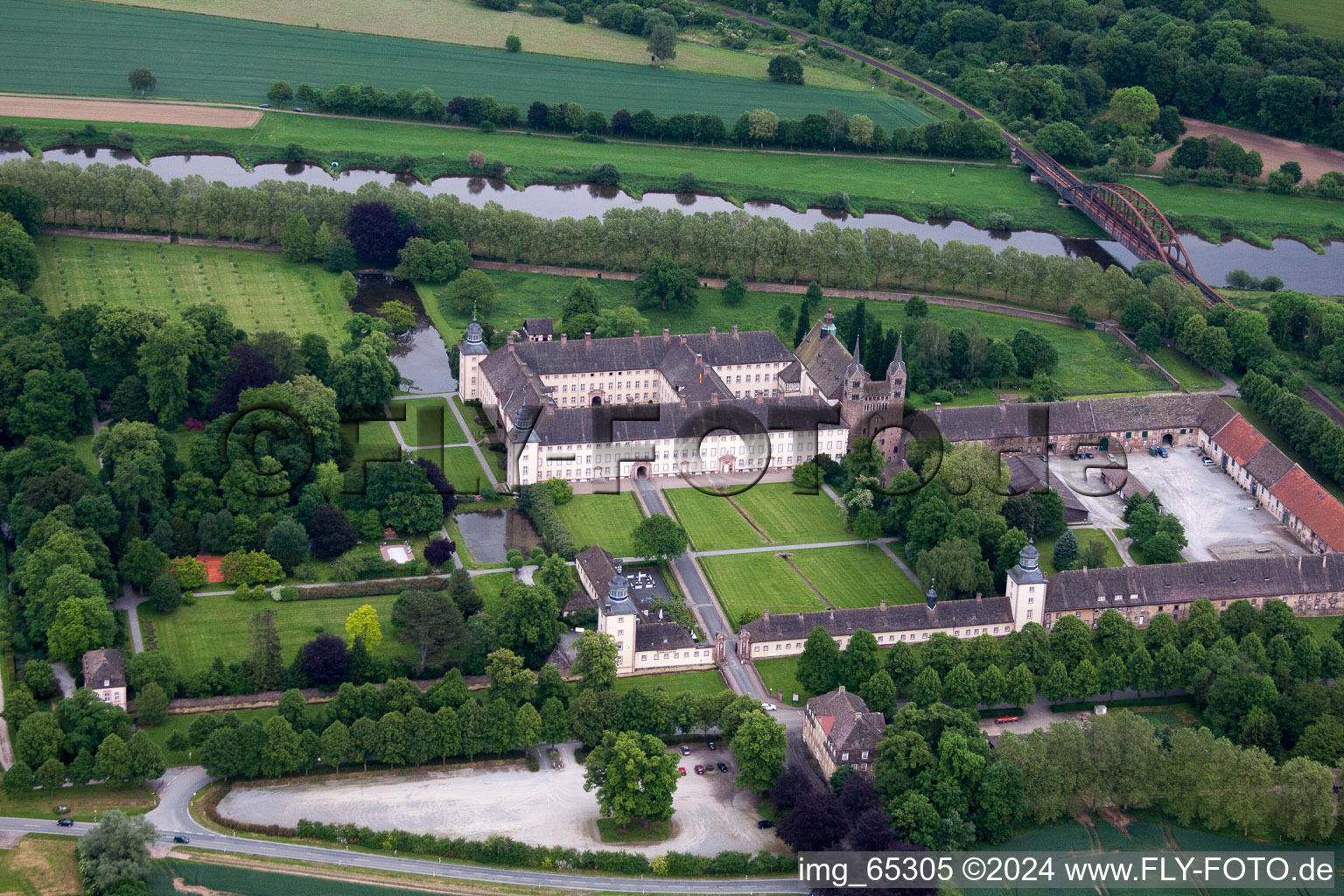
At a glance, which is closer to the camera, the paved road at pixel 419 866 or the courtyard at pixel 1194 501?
the paved road at pixel 419 866

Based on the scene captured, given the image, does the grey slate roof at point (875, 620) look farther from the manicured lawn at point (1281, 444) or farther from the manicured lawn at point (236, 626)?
the manicured lawn at point (1281, 444)

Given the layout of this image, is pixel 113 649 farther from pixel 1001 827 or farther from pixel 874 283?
pixel 874 283

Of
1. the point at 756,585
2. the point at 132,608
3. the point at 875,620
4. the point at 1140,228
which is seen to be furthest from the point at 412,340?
the point at 1140,228

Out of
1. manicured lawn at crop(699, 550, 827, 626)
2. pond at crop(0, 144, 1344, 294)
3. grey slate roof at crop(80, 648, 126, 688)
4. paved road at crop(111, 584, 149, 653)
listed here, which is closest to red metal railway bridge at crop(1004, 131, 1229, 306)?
pond at crop(0, 144, 1344, 294)

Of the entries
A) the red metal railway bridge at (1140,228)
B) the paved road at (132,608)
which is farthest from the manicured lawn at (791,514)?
the red metal railway bridge at (1140,228)

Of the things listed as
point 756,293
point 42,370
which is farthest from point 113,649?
point 756,293
